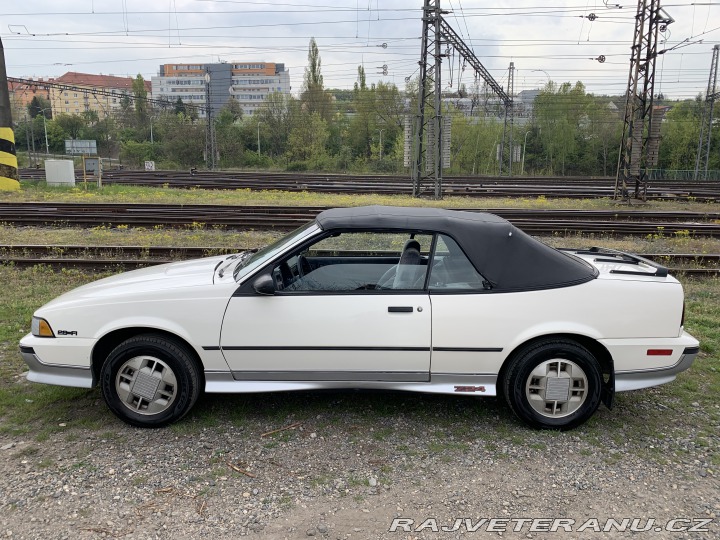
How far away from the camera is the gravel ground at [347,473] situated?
119 inches

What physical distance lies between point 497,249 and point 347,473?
189 cm

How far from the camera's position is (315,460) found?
365 centimetres

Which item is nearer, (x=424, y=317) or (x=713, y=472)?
(x=713, y=472)

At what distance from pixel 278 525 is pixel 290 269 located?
187 cm

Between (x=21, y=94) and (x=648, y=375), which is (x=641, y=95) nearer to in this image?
(x=648, y=375)

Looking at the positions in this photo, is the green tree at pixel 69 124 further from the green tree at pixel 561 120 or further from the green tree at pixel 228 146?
the green tree at pixel 561 120

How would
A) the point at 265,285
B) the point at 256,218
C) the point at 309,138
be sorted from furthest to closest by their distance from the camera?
the point at 309,138
the point at 256,218
the point at 265,285

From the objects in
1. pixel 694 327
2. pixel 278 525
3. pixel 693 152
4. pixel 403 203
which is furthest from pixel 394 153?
pixel 278 525

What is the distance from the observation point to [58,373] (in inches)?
157

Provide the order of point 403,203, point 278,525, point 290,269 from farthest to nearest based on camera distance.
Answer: point 403,203
point 290,269
point 278,525

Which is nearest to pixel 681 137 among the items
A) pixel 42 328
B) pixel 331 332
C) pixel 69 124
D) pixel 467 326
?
pixel 467 326

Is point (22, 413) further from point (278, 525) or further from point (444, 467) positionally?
point (444, 467)

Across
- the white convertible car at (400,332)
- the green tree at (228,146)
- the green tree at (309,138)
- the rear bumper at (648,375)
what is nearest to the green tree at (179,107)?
the green tree at (228,146)

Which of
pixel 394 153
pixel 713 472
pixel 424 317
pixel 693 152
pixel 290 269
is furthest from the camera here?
pixel 394 153
